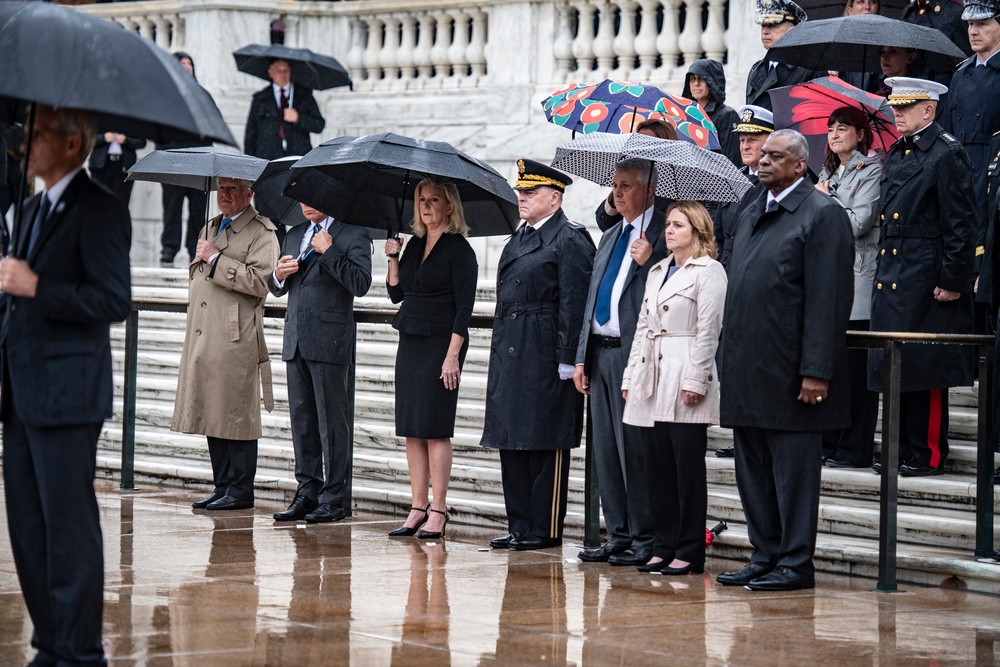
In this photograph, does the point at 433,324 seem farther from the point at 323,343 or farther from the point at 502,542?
the point at 502,542

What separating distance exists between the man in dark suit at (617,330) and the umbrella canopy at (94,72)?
11.1 ft

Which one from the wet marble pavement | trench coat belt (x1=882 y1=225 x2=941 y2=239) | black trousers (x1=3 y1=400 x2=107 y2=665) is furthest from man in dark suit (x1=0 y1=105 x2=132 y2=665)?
trench coat belt (x1=882 y1=225 x2=941 y2=239)

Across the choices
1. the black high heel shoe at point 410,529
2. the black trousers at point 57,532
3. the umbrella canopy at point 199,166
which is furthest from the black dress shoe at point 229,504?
the black trousers at point 57,532

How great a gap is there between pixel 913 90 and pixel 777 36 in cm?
185

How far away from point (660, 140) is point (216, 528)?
3.09 m

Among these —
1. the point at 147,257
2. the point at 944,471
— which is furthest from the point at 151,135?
the point at 147,257

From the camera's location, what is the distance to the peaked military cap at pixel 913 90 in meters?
8.07

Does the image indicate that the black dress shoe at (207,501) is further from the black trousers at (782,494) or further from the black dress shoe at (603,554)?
the black trousers at (782,494)

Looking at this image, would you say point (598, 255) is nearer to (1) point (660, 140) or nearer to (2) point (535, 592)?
(1) point (660, 140)

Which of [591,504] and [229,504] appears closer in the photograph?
[591,504]

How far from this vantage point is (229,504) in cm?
953

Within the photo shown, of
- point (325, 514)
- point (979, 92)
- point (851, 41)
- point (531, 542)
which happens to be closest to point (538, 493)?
point (531, 542)

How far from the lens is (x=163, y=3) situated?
16.6 meters

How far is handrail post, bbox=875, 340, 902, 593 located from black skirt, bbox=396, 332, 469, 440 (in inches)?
89.3
